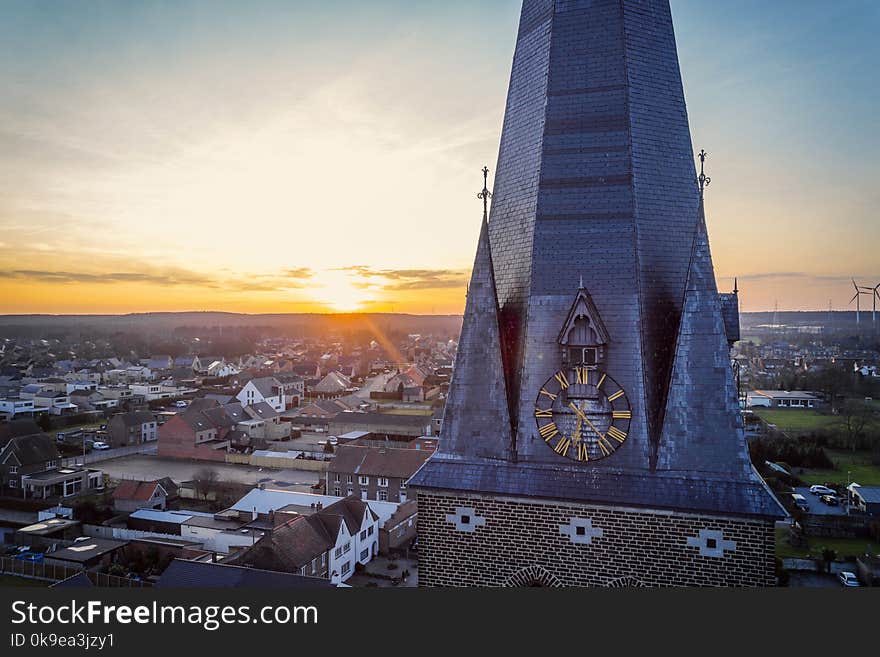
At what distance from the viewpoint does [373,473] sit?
50.0 meters

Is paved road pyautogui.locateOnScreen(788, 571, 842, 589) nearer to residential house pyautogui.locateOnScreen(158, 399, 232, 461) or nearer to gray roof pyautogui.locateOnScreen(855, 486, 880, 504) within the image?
gray roof pyautogui.locateOnScreen(855, 486, 880, 504)

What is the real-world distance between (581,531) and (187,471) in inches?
2195

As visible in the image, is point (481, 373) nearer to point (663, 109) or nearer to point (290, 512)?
point (663, 109)

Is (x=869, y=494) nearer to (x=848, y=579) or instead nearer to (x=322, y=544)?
(x=848, y=579)

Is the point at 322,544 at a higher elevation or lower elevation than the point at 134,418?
lower

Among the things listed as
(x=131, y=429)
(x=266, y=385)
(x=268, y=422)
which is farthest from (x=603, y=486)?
(x=266, y=385)

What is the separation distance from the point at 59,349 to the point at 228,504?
486 feet

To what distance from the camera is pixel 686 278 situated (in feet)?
47.9

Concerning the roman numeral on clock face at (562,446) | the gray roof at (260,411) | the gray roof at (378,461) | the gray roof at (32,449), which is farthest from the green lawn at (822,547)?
the gray roof at (32,449)

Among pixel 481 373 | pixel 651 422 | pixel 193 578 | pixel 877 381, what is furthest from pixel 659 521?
pixel 877 381

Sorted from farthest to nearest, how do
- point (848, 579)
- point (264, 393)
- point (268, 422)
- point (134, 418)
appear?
point (264, 393) → point (268, 422) → point (134, 418) → point (848, 579)

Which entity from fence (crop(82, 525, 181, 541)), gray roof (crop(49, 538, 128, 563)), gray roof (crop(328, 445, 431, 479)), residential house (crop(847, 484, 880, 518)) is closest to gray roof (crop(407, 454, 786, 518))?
gray roof (crop(49, 538, 128, 563))

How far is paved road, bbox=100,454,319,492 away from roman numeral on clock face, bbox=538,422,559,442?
41.9 meters

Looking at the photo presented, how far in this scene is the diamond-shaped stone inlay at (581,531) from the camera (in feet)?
44.7
